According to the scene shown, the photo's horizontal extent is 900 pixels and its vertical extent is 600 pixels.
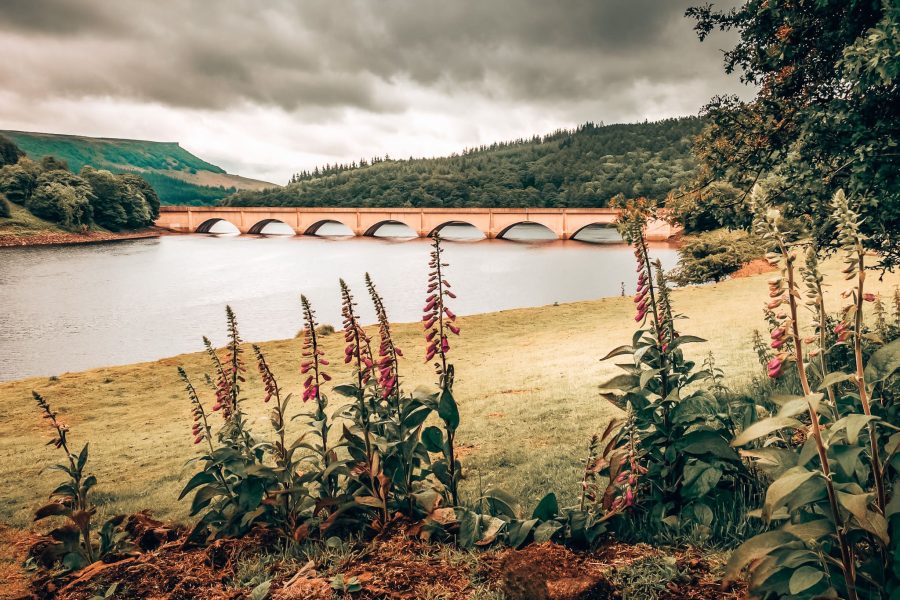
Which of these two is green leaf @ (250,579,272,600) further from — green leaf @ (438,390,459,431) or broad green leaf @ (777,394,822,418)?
broad green leaf @ (777,394,822,418)

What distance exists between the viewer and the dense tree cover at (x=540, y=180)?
105688mm

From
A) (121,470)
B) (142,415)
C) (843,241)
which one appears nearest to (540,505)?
(843,241)

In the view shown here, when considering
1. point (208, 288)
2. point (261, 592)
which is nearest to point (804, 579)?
point (261, 592)

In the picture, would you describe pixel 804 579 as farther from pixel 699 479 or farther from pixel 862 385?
pixel 699 479

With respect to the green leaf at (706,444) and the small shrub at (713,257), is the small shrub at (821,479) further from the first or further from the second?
the small shrub at (713,257)

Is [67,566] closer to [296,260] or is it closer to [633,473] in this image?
[633,473]

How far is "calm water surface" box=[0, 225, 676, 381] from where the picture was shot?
27078 mm

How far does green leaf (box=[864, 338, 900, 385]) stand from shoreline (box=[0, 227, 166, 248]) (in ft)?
276

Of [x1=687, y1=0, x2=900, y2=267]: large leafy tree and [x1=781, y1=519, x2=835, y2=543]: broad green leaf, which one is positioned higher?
[x1=687, y1=0, x2=900, y2=267]: large leafy tree

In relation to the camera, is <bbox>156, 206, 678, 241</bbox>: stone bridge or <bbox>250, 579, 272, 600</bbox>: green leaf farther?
<bbox>156, 206, 678, 241</bbox>: stone bridge

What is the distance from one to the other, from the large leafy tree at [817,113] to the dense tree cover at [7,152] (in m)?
109

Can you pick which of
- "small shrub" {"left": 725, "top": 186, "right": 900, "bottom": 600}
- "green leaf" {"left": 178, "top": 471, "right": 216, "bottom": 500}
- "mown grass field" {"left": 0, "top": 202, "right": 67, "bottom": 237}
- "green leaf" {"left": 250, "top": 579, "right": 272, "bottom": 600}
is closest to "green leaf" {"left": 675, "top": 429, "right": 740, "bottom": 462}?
"small shrub" {"left": 725, "top": 186, "right": 900, "bottom": 600}

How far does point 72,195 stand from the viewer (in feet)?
246

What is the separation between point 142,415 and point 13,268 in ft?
161
